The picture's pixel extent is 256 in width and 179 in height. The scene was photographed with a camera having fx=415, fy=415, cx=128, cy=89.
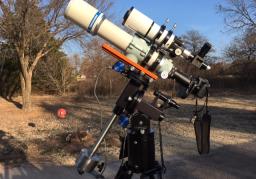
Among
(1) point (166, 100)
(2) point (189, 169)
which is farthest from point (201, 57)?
(2) point (189, 169)

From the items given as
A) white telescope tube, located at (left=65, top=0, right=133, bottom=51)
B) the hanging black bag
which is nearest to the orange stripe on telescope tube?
white telescope tube, located at (left=65, top=0, right=133, bottom=51)

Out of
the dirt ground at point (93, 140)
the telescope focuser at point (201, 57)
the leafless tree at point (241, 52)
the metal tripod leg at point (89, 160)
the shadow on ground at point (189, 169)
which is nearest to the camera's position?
the metal tripod leg at point (89, 160)

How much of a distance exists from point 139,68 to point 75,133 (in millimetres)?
6470

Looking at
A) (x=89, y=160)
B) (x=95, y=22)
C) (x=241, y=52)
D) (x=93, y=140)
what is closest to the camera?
(x=89, y=160)

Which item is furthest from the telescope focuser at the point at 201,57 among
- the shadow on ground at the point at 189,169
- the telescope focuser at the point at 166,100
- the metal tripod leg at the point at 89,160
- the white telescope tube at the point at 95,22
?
the shadow on ground at the point at 189,169

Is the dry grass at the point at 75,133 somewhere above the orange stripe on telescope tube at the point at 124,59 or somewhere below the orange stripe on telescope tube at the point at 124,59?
below

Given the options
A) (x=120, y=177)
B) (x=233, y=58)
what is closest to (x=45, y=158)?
(x=120, y=177)

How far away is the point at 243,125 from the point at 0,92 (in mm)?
16771

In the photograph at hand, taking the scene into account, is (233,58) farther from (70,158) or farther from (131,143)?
(131,143)

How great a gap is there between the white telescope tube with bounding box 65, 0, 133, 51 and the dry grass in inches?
181

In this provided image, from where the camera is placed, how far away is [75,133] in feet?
30.8

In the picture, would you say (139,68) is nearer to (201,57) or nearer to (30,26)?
(201,57)

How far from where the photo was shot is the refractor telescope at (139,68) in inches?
126

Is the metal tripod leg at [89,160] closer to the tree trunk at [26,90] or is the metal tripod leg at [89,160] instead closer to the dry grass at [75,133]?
the dry grass at [75,133]
